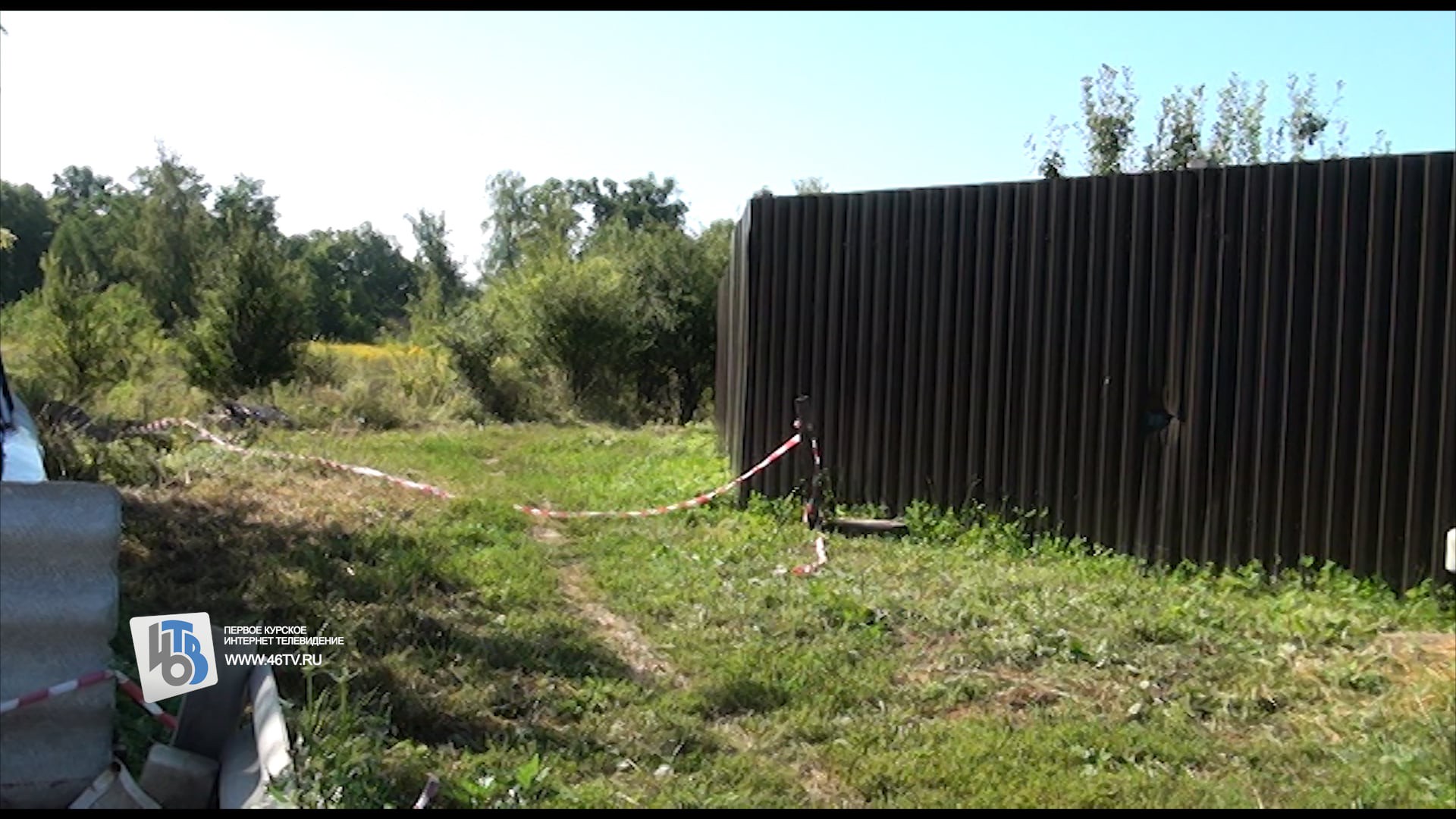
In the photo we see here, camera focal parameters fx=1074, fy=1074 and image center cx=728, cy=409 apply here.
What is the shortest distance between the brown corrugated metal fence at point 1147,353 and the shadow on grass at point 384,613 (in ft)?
11.0

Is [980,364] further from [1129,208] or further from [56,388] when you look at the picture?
[56,388]

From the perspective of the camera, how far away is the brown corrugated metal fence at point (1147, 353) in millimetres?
6070

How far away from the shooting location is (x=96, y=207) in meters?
67.8

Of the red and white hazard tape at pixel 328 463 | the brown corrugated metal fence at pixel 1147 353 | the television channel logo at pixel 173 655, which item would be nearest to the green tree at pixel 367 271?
the red and white hazard tape at pixel 328 463

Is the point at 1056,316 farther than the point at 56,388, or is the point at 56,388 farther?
the point at 56,388

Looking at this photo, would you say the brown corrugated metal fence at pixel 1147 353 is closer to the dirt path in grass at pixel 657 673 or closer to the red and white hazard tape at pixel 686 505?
the red and white hazard tape at pixel 686 505

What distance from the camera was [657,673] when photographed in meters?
4.89

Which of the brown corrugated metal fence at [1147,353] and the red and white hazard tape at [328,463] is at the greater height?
the brown corrugated metal fence at [1147,353]

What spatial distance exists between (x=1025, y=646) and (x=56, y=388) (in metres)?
17.0

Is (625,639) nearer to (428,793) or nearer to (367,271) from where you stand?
(428,793)

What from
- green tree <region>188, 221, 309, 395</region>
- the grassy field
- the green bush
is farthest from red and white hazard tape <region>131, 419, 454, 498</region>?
green tree <region>188, 221, 309, 395</region>

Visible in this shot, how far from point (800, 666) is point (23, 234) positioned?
68.3m

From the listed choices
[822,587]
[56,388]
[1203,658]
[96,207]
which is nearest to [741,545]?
[822,587]

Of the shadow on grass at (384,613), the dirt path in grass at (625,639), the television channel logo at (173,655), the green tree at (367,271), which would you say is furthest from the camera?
the green tree at (367,271)
